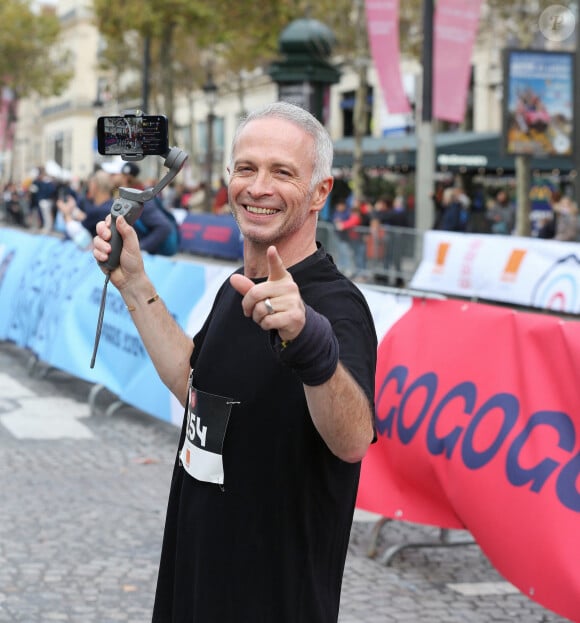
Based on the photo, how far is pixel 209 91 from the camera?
34.9 metres

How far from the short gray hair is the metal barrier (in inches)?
649

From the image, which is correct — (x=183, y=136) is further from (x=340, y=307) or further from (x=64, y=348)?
(x=340, y=307)

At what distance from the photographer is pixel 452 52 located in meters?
18.0

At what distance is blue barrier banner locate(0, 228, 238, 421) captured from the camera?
340 inches

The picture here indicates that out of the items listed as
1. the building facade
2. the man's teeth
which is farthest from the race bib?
the building facade

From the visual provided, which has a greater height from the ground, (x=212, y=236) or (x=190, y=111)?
(x=190, y=111)

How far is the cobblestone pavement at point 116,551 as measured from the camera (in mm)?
5051

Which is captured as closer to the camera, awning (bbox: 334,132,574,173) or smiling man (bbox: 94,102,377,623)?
smiling man (bbox: 94,102,377,623)

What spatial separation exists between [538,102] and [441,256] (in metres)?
2.81

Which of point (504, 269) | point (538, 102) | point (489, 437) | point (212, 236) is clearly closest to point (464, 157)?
point (212, 236)

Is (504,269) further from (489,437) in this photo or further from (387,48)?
(489,437)

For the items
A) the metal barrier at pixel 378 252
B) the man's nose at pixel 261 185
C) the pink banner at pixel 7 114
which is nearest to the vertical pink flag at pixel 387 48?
the metal barrier at pixel 378 252

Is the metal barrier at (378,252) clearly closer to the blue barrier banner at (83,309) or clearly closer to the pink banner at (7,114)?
the blue barrier banner at (83,309)

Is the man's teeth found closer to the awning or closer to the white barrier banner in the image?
the white barrier banner
